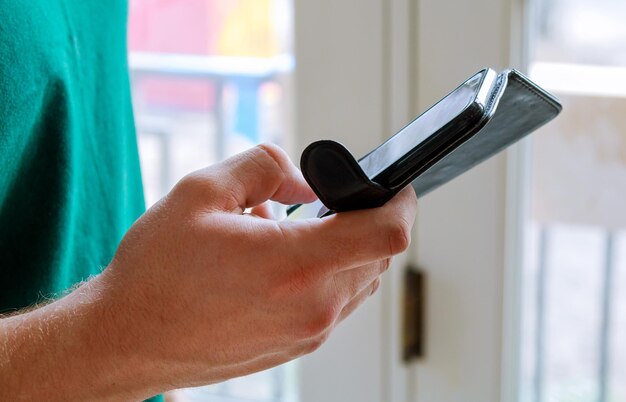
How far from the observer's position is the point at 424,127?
1.58ft

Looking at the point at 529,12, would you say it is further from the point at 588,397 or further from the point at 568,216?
the point at 588,397

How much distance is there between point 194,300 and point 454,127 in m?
0.17

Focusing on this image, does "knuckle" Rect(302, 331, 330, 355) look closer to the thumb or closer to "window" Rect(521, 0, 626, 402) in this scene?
the thumb

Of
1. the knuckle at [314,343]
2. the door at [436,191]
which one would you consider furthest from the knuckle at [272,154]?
the door at [436,191]

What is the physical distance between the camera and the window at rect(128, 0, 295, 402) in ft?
3.36

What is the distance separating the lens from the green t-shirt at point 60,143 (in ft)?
2.04

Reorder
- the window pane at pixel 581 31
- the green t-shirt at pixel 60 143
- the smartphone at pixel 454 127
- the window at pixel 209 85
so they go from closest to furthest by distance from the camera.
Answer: the smartphone at pixel 454 127 < the green t-shirt at pixel 60 143 < the window pane at pixel 581 31 < the window at pixel 209 85

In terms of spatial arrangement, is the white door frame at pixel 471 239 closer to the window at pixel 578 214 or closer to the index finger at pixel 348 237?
the window at pixel 578 214

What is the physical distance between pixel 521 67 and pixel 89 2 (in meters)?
0.39

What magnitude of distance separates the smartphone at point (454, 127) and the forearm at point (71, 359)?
142 mm

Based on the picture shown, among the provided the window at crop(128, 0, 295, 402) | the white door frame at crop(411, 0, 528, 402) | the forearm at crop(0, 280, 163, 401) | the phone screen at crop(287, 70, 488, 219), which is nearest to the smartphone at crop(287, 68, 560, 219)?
the phone screen at crop(287, 70, 488, 219)

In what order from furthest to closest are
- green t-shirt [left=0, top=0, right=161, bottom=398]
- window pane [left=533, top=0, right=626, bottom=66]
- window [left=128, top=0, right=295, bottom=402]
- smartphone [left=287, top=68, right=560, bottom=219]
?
window [left=128, top=0, right=295, bottom=402] → window pane [left=533, top=0, right=626, bottom=66] → green t-shirt [left=0, top=0, right=161, bottom=398] → smartphone [left=287, top=68, right=560, bottom=219]

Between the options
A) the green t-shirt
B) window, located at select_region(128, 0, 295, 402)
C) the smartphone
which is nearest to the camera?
the smartphone

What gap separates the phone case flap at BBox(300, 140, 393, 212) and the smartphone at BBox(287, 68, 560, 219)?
11mm
